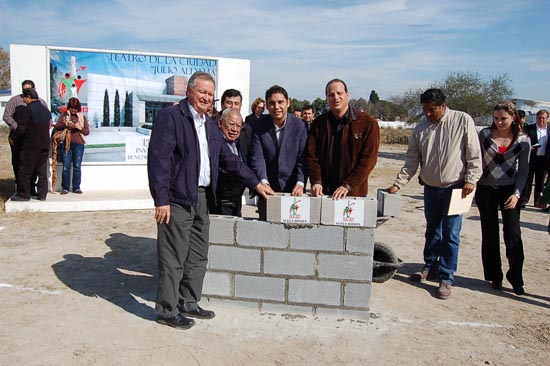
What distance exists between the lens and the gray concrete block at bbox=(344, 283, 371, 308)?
13.8 feet

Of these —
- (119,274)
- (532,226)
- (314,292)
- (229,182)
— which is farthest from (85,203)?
(532,226)

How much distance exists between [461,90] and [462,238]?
100 feet

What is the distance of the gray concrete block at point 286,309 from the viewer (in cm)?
428

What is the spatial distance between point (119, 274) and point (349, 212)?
273 centimetres

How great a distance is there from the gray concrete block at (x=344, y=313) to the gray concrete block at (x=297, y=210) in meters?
0.79

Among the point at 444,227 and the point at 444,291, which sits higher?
the point at 444,227

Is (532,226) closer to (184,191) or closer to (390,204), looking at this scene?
(390,204)

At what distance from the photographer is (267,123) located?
470 cm

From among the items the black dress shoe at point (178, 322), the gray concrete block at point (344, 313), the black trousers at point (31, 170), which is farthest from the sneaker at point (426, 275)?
the black trousers at point (31, 170)

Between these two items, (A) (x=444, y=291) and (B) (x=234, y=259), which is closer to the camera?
(B) (x=234, y=259)

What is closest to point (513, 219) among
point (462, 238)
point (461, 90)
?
point (462, 238)

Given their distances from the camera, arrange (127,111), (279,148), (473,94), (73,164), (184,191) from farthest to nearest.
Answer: (473,94) < (127,111) < (73,164) < (279,148) < (184,191)

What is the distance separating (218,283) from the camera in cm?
436

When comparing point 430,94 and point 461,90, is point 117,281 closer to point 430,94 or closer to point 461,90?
point 430,94
